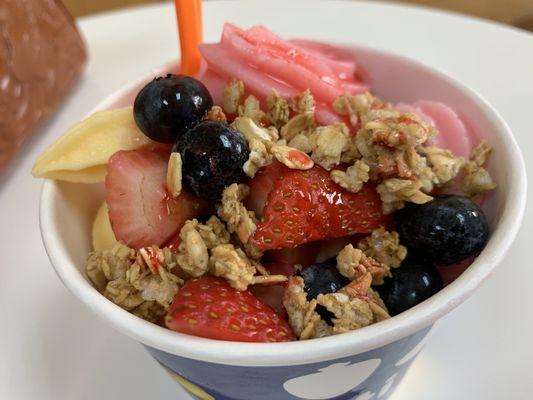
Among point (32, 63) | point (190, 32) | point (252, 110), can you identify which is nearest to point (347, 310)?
point (252, 110)

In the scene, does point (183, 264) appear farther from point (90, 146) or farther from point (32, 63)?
point (32, 63)

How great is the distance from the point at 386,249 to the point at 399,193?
0.25 feet

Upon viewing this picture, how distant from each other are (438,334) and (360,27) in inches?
37.9

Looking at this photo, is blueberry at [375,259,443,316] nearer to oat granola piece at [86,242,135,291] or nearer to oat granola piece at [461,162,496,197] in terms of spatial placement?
oat granola piece at [461,162,496,197]

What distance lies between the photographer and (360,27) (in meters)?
1.70

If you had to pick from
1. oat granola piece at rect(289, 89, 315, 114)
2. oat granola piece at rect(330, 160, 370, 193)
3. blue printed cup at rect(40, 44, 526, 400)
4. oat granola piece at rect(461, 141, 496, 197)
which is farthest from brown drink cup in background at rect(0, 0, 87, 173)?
oat granola piece at rect(461, 141, 496, 197)

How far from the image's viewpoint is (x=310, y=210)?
81cm

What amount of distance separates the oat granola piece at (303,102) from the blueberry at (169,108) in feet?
0.46

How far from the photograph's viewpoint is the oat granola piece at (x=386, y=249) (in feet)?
2.71

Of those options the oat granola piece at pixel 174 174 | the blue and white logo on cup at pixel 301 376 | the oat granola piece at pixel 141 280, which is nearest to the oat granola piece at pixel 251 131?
the oat granola piece at pixel 174 174

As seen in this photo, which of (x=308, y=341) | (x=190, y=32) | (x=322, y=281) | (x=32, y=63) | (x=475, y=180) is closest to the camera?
(x=308, y=341)

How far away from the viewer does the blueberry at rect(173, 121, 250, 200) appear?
0.80 m

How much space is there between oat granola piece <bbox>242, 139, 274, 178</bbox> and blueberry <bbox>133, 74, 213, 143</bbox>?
10cm

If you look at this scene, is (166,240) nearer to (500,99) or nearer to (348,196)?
(348,196)
